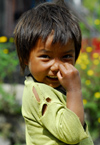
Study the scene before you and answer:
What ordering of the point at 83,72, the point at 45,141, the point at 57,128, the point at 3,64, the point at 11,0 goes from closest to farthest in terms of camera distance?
1. the point at 57,128
2. the point at 45,141
3. the point at 3,64
4. the point at 83,72
5. the point at 11,0

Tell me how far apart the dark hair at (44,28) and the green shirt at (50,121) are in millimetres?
239

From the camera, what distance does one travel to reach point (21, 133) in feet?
12.6

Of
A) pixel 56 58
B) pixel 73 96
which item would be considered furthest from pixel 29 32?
pixel 73 96

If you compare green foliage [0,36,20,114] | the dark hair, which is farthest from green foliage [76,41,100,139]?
the dark hair

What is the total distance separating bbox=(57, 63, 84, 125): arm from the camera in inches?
52.9

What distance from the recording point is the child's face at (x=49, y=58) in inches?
56.1

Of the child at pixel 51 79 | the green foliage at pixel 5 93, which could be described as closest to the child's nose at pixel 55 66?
the child at pixel 51 79

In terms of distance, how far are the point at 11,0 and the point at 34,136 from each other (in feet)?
19.4

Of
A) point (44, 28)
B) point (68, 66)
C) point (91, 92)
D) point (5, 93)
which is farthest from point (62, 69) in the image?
point (91, 92)

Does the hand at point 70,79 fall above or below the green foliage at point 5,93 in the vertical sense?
above

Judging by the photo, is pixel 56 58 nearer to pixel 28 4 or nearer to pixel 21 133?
pixel 21 133

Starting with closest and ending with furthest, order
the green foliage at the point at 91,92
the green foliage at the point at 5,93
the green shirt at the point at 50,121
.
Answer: the green shirt at the point at 50,121, the green foliage at the point at 5,93, the green foliage at the point at 91,92

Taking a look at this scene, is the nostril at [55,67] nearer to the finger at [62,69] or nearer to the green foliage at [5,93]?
the finger at [62,69]

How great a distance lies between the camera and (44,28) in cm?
145
